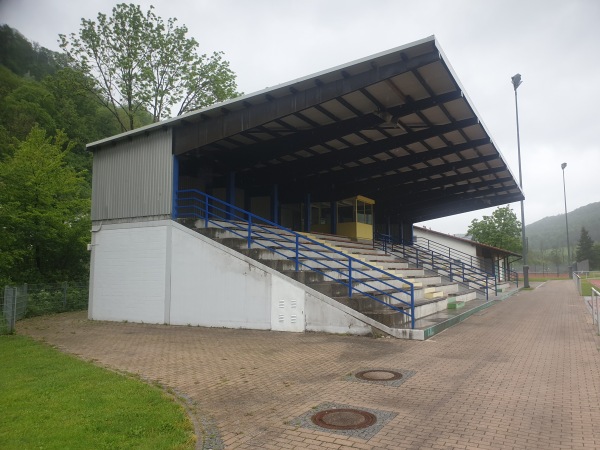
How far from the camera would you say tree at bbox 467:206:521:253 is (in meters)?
44.8

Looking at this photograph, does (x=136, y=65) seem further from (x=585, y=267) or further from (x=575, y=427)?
(x=585, y=267)

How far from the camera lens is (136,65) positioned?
29.5m

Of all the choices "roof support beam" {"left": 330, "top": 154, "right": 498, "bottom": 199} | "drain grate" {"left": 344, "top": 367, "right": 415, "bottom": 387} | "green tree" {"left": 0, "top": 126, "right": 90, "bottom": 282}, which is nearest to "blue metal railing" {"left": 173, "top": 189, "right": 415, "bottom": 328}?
"drain grate" {"left": 344, "top": 367, "right": 415, "bottom": 387}

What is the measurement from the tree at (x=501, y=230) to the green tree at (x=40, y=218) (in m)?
39.2

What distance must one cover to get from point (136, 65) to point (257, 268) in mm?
23744

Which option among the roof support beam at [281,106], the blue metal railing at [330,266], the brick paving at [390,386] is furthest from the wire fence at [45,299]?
the roof support beam at [281,106]

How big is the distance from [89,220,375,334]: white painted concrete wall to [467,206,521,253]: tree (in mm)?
39111

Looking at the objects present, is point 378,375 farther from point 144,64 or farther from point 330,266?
point 144,64

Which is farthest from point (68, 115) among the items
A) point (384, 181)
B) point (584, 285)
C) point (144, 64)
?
point (584, 285)

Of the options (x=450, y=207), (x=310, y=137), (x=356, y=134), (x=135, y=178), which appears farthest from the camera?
(x=450, y=207)

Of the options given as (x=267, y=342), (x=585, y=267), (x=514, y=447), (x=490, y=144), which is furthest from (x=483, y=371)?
(x=585, y=267)

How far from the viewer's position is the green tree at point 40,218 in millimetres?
19312

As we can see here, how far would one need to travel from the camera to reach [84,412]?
510cm

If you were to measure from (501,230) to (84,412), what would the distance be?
47.2m
